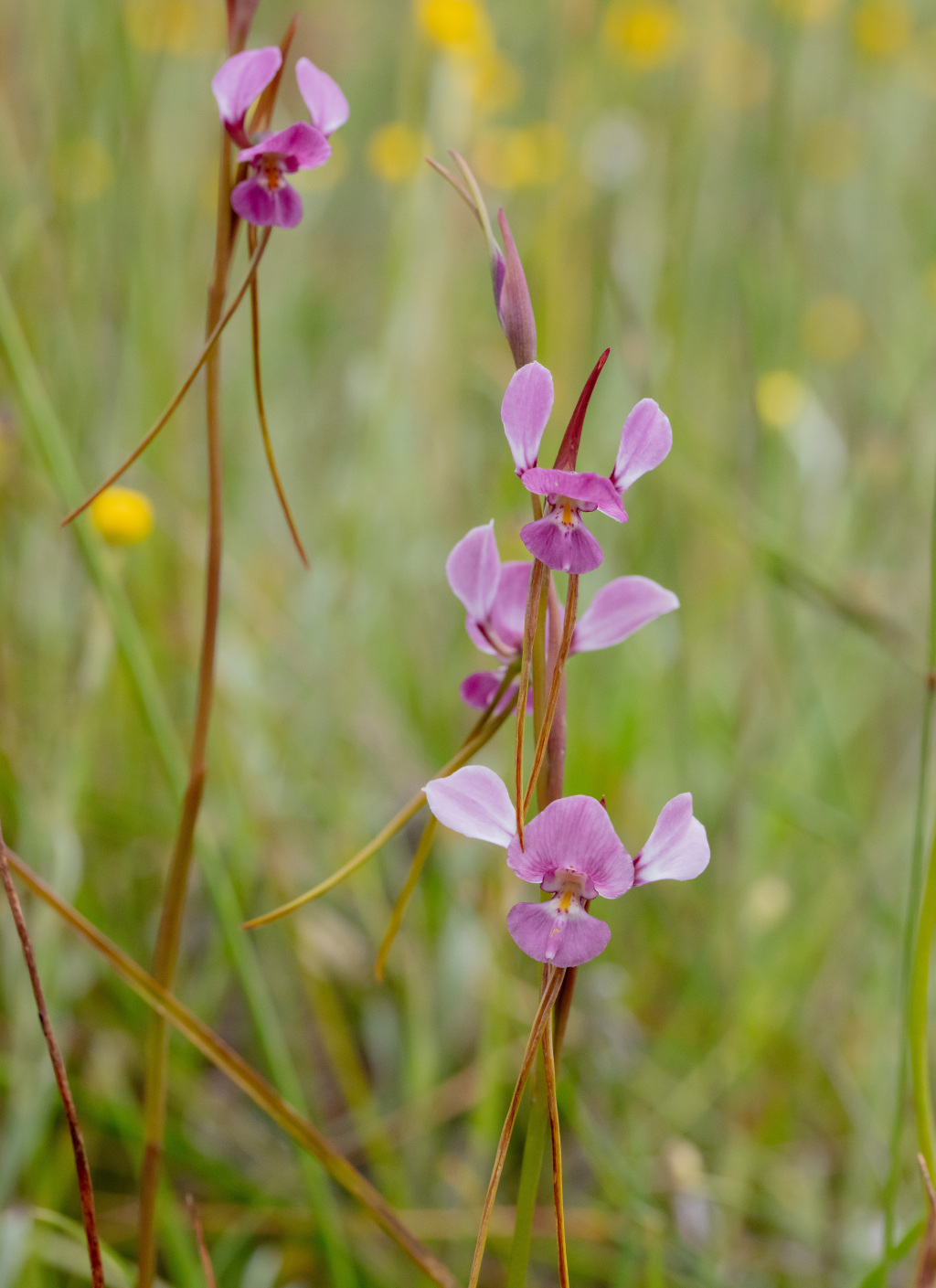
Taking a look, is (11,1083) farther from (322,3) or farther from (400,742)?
(322,3)

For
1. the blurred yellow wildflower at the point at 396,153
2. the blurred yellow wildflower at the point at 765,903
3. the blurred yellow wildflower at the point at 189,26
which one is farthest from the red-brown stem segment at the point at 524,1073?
the blurred yellow wildflower at the point at 189,26

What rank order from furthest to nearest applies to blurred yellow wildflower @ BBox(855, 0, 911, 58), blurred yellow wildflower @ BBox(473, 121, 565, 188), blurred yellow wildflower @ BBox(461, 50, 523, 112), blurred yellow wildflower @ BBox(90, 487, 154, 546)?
blurred yellow wildflower @ BBox(855, 0, 911, 58) → blurred yellow wildflower @ BBox(473, 121, 565, 188) → blurred yellow wildflower @ BBox(461, 50, 523, 112) → blurred yellow wildflower @ BBox(90, 487, 154, 546)

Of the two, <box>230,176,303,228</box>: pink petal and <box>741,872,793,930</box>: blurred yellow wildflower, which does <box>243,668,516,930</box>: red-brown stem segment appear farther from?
<box>741,872,793,930</box>: blurred yellow wildflower

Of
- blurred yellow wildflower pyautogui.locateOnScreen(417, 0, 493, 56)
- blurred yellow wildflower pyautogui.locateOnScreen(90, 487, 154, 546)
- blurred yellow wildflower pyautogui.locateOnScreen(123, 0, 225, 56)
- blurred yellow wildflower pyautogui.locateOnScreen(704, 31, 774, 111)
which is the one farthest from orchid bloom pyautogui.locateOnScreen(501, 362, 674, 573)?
blurred yellow wildflower pyautogui.locateOnScreen(704, 31, 774, 111)

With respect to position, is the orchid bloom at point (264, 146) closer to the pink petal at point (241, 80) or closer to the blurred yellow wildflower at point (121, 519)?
the pink petal at point (241, 80)

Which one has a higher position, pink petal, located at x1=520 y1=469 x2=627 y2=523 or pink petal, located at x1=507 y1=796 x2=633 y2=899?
pink petal, located at x1=520 y1=469 x2=627 y2=523
